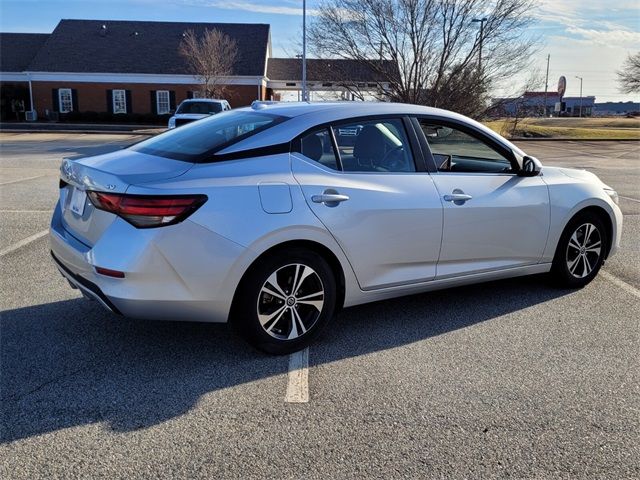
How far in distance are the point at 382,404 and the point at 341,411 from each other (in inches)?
9.6

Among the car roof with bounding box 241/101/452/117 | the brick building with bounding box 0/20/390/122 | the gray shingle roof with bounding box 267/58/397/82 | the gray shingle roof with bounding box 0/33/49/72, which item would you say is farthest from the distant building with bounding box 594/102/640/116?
the car roof with bounding box 241/101/452/117

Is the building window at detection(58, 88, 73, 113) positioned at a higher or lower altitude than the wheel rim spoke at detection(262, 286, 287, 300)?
higher

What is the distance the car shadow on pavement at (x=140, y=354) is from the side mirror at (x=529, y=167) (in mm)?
1077

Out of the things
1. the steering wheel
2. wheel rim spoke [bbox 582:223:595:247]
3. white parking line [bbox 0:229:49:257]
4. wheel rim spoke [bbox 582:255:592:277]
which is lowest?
white parking line [bbox 0:229:49:257]

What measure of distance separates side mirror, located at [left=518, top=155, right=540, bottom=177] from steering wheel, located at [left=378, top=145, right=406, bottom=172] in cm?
114

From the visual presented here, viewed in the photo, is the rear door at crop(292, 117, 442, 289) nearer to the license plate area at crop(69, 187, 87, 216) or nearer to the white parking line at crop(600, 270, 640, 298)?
the license plate area at crop(69, 187, 87, 216)

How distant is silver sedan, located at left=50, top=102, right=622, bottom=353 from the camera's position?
11.6 feet

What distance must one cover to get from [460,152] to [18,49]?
51856mm

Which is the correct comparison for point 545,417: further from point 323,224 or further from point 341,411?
point 323,224

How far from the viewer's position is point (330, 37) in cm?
2773

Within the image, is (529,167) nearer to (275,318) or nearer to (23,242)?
(275,318)

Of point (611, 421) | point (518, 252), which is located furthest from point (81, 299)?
point (611, 421)

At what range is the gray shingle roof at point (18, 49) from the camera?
155 ft

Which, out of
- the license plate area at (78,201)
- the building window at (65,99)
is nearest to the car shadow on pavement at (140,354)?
the license plate area at (78,201)
